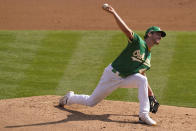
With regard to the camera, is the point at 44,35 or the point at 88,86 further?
the point at 44,35

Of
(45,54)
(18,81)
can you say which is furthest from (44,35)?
(18,81)

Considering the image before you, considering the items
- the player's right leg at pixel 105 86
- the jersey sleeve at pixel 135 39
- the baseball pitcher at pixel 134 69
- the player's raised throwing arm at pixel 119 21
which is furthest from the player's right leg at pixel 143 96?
the player's raised throwing arm at pixel 119 21

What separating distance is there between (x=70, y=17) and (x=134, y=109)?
30.0ft

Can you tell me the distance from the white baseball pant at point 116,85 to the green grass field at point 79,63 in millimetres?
2020

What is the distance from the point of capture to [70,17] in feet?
55.5

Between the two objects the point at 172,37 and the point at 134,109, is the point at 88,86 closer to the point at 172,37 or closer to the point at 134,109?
the point at 134,109

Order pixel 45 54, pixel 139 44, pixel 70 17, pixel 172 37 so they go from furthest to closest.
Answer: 1. pixel 70 17
2. pixel 172 37
3. pixel 45 54
4. pixel 139 44

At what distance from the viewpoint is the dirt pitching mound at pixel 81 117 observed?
6832mm

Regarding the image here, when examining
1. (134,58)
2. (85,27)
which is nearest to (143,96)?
(134,58)

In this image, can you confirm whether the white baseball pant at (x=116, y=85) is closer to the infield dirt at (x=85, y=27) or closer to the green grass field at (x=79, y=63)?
the infield dirt at (x=85, y=27)

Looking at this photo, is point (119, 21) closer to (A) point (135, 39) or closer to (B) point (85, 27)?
(A) point (135, 39)

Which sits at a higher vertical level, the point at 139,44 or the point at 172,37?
the point at 172,37

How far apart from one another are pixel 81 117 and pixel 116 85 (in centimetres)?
77

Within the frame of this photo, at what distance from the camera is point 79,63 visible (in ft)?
36.7
